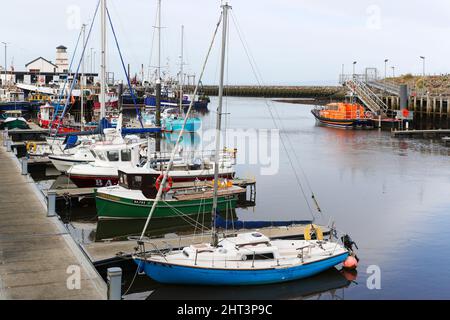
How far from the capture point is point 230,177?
110ft

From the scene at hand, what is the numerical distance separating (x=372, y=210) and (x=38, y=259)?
63.3 feet

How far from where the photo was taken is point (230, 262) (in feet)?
59.3

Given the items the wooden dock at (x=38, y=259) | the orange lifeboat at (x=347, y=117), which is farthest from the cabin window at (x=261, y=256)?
the orange lifeboat at (x=347, y=117)

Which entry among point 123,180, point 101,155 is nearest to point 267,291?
point 123,180

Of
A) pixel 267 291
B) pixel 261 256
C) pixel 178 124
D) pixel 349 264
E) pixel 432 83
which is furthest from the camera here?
pixel 432 83

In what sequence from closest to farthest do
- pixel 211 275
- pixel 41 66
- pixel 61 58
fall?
pixel 211 275
pixel 41 66
pixel 61 58

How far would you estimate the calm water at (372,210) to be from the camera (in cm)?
1888

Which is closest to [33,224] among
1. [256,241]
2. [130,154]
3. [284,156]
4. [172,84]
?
[256,241]

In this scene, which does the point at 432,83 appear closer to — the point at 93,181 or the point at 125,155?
the point at 125,155

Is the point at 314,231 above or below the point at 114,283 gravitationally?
below

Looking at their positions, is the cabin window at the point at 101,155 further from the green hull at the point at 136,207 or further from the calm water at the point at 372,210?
the calm water at the point at 372,210

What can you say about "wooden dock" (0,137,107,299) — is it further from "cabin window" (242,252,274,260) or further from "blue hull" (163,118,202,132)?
"blue hull" (163,118,202,132)
